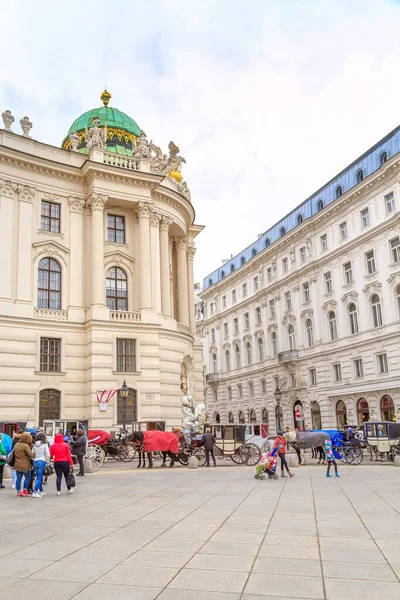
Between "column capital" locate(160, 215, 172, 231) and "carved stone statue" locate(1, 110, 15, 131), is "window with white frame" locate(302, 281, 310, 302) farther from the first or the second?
"carved stone statue" locate(1, 110, 15, 131)

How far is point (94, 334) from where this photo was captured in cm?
3412

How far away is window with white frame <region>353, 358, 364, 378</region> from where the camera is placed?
49.1 m

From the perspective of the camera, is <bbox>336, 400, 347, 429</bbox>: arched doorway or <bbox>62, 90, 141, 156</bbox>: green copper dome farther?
<bbox>336, 400, 347, 429</bbox>: arched doorway

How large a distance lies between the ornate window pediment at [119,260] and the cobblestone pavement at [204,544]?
75.2 feet

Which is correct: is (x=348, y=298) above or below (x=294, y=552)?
above

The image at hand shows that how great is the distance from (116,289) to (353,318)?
23945mm

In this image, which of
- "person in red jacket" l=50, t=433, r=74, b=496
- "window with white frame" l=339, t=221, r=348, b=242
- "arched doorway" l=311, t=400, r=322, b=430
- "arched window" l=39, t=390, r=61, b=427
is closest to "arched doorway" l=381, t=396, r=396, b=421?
"arched doorway" l=311, t=400, r=322, b=430

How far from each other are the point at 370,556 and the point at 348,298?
1767 inches

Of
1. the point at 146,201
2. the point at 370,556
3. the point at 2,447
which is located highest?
the point at 146,201

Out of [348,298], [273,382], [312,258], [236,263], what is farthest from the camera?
[236,263]

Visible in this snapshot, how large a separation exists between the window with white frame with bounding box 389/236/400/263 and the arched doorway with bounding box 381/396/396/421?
11.4 meters

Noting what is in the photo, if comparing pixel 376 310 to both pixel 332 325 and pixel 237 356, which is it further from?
pixel 237 356

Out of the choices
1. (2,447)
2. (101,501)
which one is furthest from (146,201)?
(101,501)

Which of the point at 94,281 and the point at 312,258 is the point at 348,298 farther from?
the point at 94,281
